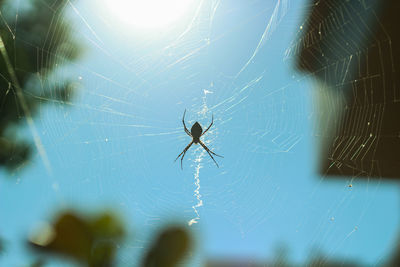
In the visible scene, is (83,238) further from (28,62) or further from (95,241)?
(28,62)

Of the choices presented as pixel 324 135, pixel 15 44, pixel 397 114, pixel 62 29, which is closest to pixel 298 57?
pixel 324 135

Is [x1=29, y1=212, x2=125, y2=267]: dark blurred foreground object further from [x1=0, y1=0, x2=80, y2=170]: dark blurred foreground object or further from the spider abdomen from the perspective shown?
the spider abdomen

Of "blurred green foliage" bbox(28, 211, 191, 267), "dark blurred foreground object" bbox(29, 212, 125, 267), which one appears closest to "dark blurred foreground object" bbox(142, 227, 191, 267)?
"blurred green foliage" bbox(28, 211, 191, 267)

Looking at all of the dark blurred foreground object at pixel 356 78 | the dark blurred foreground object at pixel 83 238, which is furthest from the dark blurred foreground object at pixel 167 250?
the dark blurred foreground object at pixel 356 78

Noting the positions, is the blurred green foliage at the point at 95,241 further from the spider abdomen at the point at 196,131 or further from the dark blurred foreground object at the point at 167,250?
the spider abdomen at the point at 196,131

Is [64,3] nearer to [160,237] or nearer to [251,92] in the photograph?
[251,92]

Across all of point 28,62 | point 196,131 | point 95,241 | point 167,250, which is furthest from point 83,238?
point 196,131
